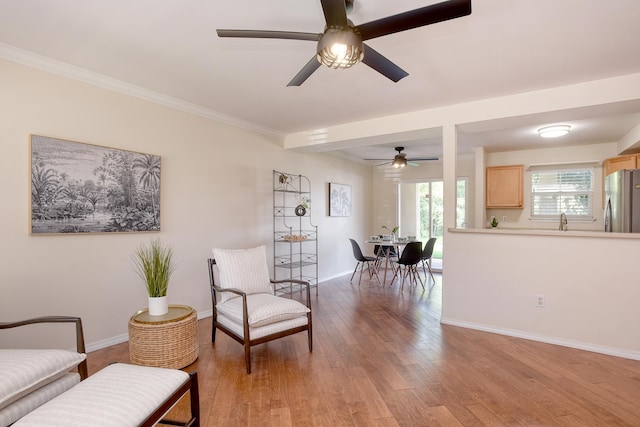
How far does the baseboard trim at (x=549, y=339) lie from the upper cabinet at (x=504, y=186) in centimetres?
310

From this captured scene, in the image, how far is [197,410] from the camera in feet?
5.62

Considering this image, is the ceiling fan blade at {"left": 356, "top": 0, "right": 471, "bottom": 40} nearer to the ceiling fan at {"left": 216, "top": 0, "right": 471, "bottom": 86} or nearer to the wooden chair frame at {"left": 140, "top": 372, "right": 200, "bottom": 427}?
the ceiling fan at {"left": 216, "top": 0, "right": 471, "bottom": 86}

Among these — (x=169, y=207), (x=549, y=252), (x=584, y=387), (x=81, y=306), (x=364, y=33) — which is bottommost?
(x=584, y=387)

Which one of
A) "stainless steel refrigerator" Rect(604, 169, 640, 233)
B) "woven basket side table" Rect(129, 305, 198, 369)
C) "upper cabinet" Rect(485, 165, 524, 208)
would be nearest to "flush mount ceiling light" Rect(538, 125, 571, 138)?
"stainless steel refrigerator" Rect(604, 169, 640, 233)

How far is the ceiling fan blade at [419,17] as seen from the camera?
60.4 inches

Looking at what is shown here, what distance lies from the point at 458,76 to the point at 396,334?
2.58 metres

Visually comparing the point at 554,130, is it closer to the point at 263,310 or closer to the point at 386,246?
the point at 386,246

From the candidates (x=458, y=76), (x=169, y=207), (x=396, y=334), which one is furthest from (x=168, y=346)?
(x=458, y=76)

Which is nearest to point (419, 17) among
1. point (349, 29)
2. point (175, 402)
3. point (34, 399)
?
point (349, 29)

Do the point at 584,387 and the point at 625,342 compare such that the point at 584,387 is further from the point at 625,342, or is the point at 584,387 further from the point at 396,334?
the point at 396,334

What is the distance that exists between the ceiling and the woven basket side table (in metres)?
2.10

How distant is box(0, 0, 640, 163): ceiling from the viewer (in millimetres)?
2016

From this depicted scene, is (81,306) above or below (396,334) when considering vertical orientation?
above

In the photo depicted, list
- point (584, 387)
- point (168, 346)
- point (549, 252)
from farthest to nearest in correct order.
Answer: point (549, 252)
point (168, 346)
point (584, 387)
